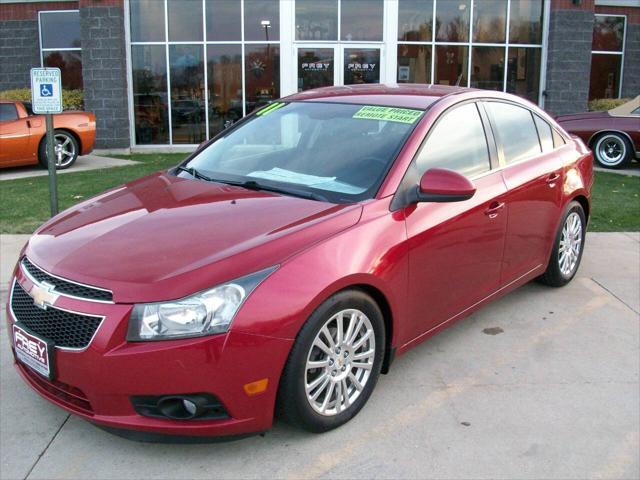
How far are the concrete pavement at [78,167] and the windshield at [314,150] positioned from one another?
8.80m

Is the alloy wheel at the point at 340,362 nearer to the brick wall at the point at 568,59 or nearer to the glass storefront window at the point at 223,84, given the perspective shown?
the glass storefront window at the point at 223,84

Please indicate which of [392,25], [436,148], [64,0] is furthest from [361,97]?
[64,0]

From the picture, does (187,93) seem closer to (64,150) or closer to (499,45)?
(64,150)

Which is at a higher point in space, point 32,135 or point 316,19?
point 316,19

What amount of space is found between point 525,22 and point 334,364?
15926 millimetres

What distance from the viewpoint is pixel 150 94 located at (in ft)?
54.2

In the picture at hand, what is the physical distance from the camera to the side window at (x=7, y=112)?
39.9ft

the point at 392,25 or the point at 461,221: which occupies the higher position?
the point at 392,25

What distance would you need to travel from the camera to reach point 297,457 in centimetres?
308

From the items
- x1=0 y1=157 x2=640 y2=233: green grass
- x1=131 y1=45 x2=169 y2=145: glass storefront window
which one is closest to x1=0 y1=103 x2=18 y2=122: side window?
x1=0 y1=157 x2=640 y2=233: green grass

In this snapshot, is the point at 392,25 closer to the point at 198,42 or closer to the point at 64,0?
the point at 198,42

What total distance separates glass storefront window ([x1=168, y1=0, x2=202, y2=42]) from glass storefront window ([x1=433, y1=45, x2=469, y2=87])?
6.01 m

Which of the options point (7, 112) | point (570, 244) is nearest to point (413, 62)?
point (7, 112)

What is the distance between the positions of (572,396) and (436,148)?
1.61 metres
